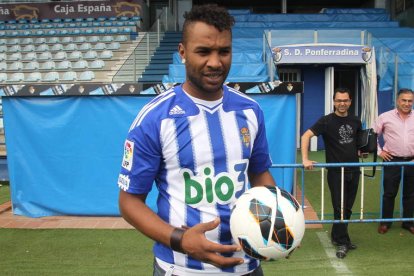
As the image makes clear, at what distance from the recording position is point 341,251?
14.9 feet

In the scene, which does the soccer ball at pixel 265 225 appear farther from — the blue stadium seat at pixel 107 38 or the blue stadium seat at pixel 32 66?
the blue stadium seat at pixel 107 38

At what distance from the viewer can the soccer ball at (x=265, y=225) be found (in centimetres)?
168

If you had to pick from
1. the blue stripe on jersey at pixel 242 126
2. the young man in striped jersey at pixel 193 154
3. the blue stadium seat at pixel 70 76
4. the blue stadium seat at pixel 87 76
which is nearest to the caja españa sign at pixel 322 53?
the blue stadium seat at pixel 87 76

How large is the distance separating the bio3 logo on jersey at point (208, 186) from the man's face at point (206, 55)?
35 centimetres

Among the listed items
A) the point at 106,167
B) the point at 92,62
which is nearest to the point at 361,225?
the point at 106,167

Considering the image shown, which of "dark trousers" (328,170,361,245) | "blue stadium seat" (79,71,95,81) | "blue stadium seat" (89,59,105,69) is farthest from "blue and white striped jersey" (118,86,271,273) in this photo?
"blue stadium seat" (89,59,105,69)

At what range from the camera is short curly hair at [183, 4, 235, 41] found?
1.63 metres

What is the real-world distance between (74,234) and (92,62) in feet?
34.1

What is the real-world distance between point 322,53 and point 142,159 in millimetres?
11114

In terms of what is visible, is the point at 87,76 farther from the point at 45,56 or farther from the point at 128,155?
the point at 128,155

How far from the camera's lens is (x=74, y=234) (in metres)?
5.37

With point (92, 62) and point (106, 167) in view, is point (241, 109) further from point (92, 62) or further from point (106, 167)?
point (92, 62)

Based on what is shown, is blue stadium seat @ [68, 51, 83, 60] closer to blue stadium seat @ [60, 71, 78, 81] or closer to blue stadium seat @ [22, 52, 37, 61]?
blue stadium seat @ [22, 52, 37, 61]

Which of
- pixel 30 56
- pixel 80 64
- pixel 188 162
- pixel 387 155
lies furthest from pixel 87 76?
pixel 188 162
